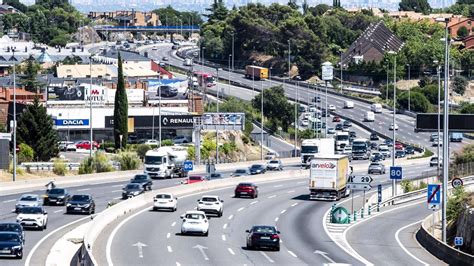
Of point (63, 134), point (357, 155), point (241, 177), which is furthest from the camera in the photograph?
point (63, 134)

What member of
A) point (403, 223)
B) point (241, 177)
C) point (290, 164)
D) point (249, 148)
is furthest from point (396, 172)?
point (249, 148)

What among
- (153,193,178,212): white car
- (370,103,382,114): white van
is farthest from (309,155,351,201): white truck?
(370,103,382,114): white van

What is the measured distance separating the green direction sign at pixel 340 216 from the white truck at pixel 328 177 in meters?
10.2

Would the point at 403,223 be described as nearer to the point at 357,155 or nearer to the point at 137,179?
the point at 137,179

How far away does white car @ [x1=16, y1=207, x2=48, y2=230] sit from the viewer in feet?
170

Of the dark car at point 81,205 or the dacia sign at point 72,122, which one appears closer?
the dark car at point 81,205

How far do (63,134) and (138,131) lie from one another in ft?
26.1

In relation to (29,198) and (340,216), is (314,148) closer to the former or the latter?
(340,216)

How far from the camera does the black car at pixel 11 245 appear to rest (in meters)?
42.8

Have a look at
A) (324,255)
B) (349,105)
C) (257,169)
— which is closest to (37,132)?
(257,169)

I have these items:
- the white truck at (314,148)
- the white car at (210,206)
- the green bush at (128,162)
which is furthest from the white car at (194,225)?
the white truck at (314,148)

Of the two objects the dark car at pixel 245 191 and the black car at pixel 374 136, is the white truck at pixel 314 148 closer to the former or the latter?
the dark car at pixel 245 191

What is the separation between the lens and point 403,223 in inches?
2430

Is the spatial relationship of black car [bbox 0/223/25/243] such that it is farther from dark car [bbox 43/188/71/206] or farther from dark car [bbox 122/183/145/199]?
dark car [bbox 122/183/145/199]
